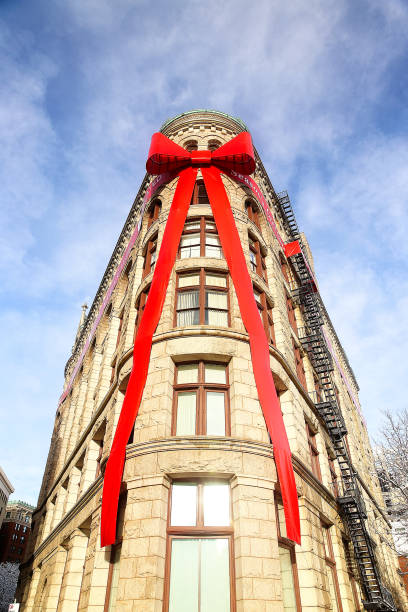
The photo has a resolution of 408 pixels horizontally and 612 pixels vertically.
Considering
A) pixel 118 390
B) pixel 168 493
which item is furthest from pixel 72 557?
pixel 168 493

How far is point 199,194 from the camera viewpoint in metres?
21.2

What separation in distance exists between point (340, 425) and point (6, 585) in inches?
2969

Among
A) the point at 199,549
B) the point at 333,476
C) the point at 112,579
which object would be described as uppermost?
the point at 333,476

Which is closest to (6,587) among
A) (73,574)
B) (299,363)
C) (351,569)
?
(73,574)

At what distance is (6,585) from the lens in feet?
228

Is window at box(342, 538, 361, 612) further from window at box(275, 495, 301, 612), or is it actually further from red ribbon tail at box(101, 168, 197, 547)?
red ribbon tail at box(101, 168, 197, 547)

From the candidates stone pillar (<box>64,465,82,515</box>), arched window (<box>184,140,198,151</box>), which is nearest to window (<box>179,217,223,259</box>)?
arched window (<box>184,140,198,151</box>)

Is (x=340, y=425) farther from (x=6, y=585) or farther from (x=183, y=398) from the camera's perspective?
(x=6, y=585)

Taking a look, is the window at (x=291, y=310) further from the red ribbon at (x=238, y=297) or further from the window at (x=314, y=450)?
the red ribbon at (x=238, y=297)

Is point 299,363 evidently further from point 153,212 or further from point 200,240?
point 153,212

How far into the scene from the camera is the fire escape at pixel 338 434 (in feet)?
60.7

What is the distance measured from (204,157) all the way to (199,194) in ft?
6.65

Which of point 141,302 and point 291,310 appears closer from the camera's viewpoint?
point 141,302

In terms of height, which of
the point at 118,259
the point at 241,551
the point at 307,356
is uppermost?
the point at 118,259
